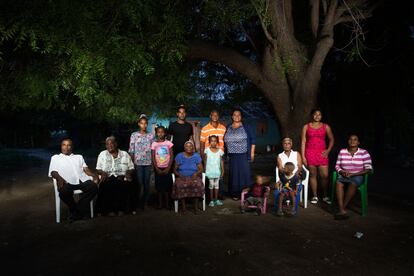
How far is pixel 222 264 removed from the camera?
4.43 metres

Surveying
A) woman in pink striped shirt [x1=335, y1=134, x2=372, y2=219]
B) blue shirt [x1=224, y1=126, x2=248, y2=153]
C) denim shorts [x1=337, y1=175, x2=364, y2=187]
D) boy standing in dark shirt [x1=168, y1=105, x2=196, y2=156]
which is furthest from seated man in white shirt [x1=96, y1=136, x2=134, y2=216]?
denim shorts [x1=337, y1=175, x2=364, y2=187]

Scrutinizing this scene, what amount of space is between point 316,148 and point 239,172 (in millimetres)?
1643

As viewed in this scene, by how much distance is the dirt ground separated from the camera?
434 cm

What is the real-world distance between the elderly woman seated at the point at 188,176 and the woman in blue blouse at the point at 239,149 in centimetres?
86

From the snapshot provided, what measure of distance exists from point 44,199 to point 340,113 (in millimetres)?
12324

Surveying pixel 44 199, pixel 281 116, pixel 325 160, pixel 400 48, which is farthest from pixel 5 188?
pixel 400 48

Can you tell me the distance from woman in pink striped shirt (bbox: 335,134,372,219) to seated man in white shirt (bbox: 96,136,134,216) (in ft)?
12.7

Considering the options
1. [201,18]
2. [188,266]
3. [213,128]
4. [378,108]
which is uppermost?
[201,18]

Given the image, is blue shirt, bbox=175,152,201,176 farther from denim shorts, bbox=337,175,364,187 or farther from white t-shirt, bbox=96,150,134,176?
denim shorts, bbox=337,175,364,187

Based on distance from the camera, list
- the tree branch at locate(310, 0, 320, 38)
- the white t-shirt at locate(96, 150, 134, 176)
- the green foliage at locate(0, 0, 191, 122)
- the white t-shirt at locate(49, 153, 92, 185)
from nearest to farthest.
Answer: the green foliage at locate(0, 0, 191, 122) → the white t-shirt at locate(49, 153, 92, 185) → the white t-shirt at locate(96, 150, 134, 176) → the tree branch at locate(310, 0, 320, 38)

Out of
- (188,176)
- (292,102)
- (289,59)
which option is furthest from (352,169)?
(188,176)

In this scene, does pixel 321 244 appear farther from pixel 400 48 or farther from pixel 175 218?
pixel 400 48

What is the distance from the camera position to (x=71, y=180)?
21.5 ft

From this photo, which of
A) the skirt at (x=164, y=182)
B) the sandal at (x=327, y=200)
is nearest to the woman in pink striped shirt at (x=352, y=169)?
the sandal at (x=327, y=200)
